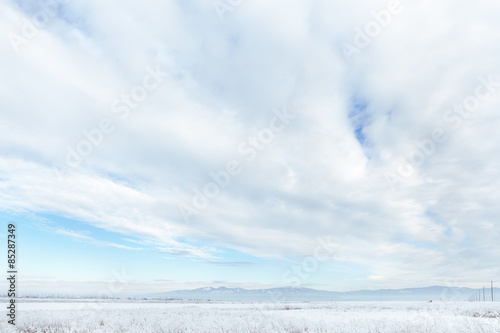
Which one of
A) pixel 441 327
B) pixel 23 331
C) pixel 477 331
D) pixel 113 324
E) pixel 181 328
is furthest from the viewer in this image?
pixel 113 324

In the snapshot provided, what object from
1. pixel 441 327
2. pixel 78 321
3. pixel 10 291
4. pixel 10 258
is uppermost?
pixel 10 258

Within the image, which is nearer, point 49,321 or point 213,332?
point 213,332

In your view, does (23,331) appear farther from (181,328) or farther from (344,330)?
(344,330)

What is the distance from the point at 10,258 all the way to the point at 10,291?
5.60ft

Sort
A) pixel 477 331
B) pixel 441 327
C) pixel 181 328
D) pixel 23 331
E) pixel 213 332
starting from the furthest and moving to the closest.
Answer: pixel 23 331, pixel 181 328, pixel 213 332, pixel 441 327, pixel 477 331

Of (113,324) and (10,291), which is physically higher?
(10,291)

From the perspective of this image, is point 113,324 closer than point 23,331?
No

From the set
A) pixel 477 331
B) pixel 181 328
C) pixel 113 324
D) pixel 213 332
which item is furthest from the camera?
pixel 113 324

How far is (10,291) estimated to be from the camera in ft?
49.6

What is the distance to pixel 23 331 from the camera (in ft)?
55.3

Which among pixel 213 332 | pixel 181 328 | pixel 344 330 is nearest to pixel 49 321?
pixel 181 328

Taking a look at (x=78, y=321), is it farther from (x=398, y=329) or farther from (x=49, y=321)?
(x=398, y=329)

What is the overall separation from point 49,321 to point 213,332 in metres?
12.1

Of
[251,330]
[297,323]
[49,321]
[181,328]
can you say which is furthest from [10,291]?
[297,323]
